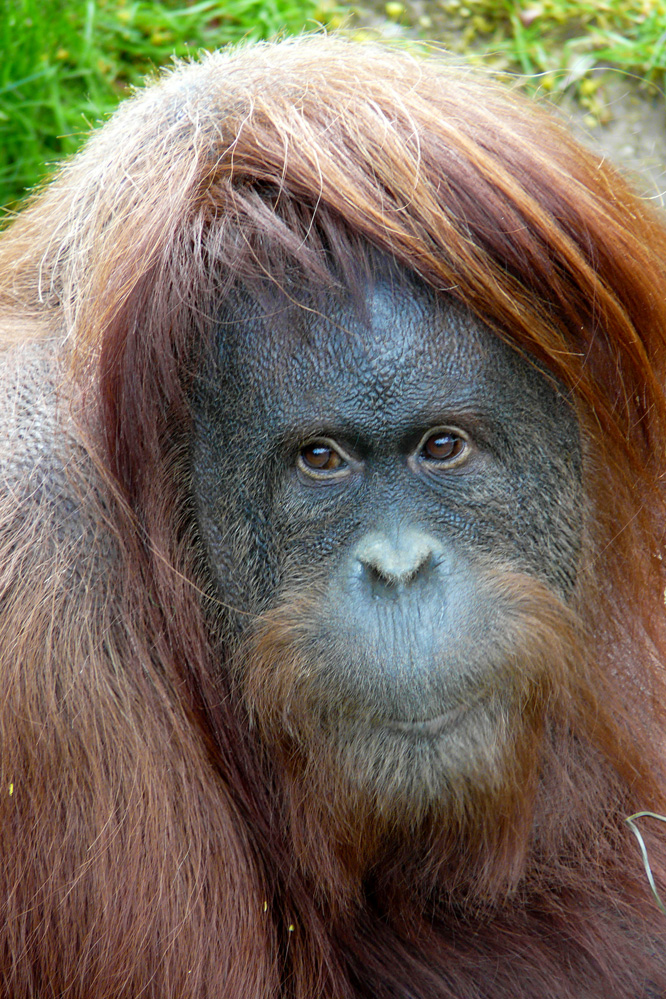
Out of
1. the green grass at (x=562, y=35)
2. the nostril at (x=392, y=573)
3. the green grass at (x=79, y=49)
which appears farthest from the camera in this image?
the green grass at (x=562, y=35)

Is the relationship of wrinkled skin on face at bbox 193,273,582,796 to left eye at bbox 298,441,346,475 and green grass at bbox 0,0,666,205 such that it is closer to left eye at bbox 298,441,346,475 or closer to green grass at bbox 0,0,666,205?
left eye at bbox 298,441,346,475

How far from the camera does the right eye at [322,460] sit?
6.17 ft

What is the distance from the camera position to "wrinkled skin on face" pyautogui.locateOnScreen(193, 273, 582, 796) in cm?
181

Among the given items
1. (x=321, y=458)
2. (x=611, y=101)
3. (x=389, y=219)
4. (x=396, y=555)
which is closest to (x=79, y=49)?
(x=611, y=101)

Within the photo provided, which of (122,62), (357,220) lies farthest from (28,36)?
(357,220)

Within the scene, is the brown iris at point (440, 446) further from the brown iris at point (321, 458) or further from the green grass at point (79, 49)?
the green grass at point (79, 49)

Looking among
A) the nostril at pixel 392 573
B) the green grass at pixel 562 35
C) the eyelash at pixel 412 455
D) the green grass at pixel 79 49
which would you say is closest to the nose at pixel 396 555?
the nostril at pixel 392 573

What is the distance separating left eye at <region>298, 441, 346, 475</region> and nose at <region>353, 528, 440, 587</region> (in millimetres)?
124

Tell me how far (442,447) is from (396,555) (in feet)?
0.68

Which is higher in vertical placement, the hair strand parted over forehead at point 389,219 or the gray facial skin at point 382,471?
the hair strand parted over forehead at point 389,219

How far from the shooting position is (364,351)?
1851mm

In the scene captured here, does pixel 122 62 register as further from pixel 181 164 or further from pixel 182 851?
pixel 182 851

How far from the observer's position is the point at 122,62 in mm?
4090

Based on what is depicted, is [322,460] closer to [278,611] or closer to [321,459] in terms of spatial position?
[321,459]
